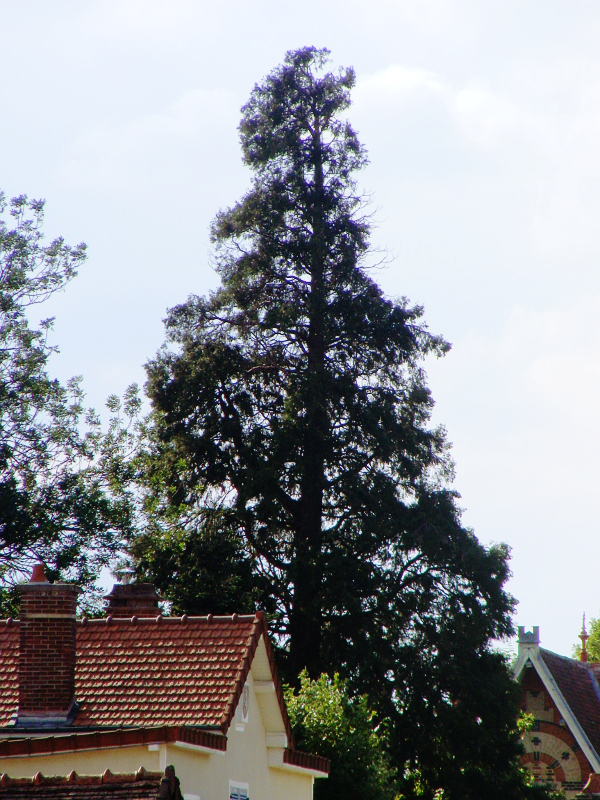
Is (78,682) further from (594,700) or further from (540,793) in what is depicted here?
(594,700)

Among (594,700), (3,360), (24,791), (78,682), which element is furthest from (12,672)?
(594,700)

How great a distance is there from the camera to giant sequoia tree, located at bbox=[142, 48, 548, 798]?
37781mm

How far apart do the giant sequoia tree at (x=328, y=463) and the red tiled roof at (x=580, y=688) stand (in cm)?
597

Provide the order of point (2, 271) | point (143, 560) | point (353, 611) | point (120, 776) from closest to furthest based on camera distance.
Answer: point (120, 776) < point (353, 611) < point (143, 560) < point (2, 271)

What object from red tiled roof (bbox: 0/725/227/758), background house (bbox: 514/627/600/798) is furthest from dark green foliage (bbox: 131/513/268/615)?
red tiled roof (bbox: 0/725/227/758)

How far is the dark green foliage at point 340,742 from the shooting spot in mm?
26984

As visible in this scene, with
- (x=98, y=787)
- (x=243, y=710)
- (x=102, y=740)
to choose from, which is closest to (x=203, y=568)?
(x=243, y=710)

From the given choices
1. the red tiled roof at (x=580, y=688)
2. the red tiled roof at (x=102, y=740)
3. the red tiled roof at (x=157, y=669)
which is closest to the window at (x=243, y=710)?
the red tiled roof at (x=157, y=669)

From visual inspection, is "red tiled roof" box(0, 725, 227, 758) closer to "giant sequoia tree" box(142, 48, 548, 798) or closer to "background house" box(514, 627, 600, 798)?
"giant sequoia tree" box(142, 48, 548, 798)

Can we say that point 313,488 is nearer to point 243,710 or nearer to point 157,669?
point 243,710

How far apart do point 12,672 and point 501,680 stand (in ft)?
70.3

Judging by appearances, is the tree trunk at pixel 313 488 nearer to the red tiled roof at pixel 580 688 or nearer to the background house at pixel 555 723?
the background house at pixel 555 723

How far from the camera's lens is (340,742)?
2756 cm

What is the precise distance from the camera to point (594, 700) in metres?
45.3
